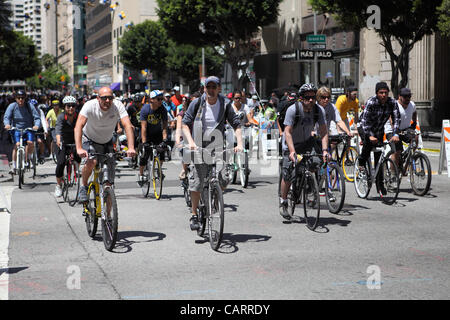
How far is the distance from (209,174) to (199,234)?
2.83 ft

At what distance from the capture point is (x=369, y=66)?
3788cm

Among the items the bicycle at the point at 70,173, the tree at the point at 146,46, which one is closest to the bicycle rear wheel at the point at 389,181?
the bicycle at the point at 70,173

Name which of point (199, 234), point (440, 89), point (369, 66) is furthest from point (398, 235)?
point (369, 66)

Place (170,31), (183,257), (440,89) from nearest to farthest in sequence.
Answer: (183,257)
(440,89)
(170,31)

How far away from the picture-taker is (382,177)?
1108 cm

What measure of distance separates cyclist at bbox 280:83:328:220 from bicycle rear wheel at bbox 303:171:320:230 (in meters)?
0.30

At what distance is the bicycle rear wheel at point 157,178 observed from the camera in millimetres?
11984

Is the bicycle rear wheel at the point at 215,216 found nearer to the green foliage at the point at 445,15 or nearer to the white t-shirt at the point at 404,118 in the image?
the white t-shirt at the point at 404,118

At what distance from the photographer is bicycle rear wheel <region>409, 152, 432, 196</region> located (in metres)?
11.4

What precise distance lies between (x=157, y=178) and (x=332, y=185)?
11.1 feet

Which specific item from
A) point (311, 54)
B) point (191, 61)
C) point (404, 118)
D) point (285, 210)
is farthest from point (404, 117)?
point (191, 61)

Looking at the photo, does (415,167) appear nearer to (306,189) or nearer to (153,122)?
(306,189)

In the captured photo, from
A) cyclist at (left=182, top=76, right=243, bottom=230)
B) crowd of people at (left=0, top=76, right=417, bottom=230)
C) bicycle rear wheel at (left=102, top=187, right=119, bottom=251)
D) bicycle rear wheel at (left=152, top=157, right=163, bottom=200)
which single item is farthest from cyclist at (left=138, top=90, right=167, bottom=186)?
bicycle rear wheel at (left=102, top=187, right=119, bottom=251)
